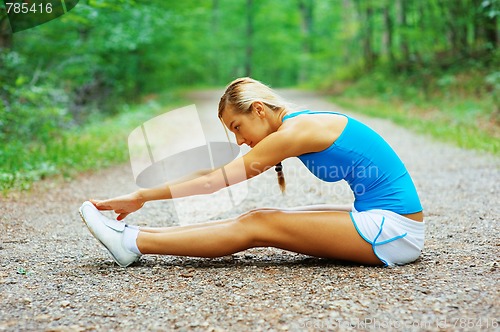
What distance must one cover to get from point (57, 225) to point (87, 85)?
10607 millimetres

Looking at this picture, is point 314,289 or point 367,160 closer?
point 314,289

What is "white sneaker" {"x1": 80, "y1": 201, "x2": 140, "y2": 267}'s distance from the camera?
295 centimetres

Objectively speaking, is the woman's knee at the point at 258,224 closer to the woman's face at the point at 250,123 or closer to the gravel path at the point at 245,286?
the gravel path at the point at 245,286

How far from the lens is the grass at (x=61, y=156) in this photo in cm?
581

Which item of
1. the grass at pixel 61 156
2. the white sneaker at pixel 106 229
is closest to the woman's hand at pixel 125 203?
the white sneaker at pixel 106 229

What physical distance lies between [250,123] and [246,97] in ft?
0.48

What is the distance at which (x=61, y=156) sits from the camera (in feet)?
23.0

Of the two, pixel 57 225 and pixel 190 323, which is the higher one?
pixel 190 323

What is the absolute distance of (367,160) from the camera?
286 cm

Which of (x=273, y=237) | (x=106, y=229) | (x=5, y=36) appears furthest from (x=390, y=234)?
(x=5, y=36)

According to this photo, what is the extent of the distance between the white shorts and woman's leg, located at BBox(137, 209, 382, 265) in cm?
4

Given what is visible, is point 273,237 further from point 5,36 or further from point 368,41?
point 368,41

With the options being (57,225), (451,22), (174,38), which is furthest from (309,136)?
(174,38)

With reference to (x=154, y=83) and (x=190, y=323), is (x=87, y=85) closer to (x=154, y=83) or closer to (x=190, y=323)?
(x=154, y=83)
